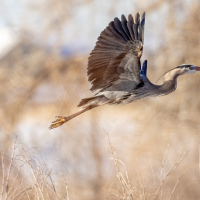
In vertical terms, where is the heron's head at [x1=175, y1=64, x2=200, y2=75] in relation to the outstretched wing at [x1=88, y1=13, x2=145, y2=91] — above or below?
below

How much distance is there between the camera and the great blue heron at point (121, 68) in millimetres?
1338

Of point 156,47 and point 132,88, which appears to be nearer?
point 132,88

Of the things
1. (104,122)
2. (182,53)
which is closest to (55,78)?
(104,122)

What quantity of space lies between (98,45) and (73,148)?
2.89m

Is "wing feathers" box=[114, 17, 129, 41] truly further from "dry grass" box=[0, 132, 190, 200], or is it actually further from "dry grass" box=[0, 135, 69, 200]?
"dry grass" box=[0, 135, 69, 200]

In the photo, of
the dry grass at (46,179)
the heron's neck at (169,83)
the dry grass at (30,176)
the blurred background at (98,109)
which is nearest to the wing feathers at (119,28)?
the heron's neck at (169,83)

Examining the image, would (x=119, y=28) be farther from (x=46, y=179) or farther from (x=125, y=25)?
(x=46, y=179)

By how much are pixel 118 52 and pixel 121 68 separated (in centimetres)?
8

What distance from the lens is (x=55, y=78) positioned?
168 inches

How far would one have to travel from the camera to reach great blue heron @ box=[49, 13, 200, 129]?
4.39 feet

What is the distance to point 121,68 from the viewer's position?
1407 millimetres

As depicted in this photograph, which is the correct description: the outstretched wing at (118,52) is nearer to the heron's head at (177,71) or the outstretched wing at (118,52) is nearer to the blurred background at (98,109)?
the heron's head at (177,71)

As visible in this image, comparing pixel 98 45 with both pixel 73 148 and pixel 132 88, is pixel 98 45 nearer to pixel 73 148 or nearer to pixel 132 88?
pixel 132 88

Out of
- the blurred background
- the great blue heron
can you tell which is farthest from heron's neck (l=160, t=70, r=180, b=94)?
the blurred background
